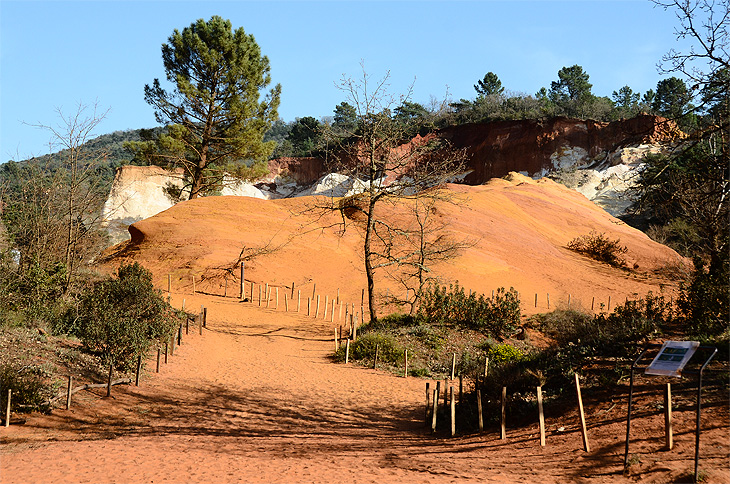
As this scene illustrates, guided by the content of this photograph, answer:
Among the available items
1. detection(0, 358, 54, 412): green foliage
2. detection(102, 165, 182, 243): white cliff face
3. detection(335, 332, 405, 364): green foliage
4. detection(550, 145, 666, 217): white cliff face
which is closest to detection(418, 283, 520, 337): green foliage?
detection(335, 332, 405, 364): green foliage

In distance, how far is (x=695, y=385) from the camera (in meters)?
8.80

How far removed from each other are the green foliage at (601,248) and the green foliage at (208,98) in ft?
68.2

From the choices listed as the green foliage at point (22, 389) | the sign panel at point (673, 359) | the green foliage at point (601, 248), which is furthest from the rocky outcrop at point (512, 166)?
the sign panel at point (673, 359)

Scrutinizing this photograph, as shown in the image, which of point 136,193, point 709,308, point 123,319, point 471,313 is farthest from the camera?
point 136,193

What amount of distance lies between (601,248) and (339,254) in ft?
53.0

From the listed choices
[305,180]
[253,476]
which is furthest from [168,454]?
[305,180]

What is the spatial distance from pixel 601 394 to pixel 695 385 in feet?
4.29

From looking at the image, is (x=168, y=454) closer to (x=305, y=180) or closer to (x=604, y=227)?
(x=604, y=227)

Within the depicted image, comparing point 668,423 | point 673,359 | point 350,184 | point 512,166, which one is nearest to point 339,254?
point 350,184

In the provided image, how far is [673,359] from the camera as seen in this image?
21.8 feet

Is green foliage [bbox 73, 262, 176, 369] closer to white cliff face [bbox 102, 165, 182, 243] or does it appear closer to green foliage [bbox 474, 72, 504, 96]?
white cliff face [bbox 102, 165, 182, 243]

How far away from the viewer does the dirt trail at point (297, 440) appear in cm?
748

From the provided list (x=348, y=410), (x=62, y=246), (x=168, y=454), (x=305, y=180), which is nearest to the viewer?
(x=168, y=454)

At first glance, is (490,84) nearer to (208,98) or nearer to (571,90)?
(571,90)
